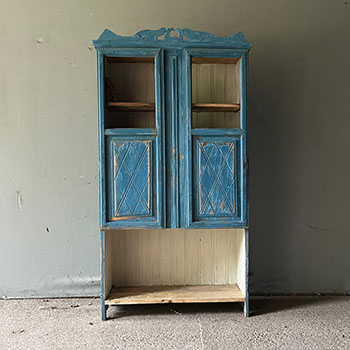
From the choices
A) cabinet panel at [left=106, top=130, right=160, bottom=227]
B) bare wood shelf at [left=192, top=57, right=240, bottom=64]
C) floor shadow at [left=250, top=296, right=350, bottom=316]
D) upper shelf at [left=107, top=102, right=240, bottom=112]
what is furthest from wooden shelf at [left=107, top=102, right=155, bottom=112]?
floor shadow at [left=250, top=296, right=350, bottom=316]

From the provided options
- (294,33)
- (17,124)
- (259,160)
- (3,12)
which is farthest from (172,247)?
(3,12)

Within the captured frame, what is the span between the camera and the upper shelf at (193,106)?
247 centimetres

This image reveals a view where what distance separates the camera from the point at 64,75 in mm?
2809

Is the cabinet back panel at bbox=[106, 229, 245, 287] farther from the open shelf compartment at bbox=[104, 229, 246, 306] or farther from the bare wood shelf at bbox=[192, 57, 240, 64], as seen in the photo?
the bare wood shelf at bbox=[192, 57, 240, 64]

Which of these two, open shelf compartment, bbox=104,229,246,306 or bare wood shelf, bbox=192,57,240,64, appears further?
open shelf compartment, bbox=104,229,246,306

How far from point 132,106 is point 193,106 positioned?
0.42m

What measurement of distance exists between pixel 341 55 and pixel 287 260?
5.51 ft

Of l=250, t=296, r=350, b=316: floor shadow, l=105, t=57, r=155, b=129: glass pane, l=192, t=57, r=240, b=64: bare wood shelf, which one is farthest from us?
l=105, t=57, r=155, b=129: glass pane

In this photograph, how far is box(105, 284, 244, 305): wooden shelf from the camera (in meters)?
2.47

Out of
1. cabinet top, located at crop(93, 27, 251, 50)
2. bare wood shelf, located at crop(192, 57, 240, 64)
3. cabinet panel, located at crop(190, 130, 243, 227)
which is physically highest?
cabinet top, located at crop(93, 27, 251, 50)

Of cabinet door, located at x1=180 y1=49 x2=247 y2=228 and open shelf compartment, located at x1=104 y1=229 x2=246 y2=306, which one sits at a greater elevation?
cabinet door, located at x1=180 y1=49 x2=247 y2=228

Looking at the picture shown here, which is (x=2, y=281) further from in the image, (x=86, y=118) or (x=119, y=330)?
(x=86, y=118)

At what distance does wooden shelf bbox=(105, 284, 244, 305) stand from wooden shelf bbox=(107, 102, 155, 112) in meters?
1.32

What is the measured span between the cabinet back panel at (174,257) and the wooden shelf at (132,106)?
93 centimetres
